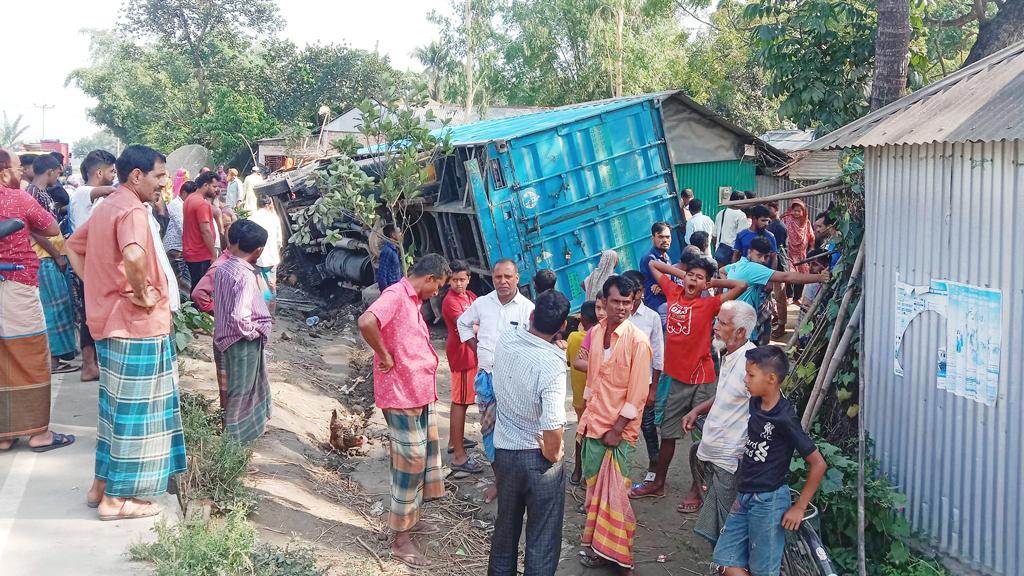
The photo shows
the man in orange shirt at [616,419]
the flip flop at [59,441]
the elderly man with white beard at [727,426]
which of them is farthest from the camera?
the flip flop at [59,441]

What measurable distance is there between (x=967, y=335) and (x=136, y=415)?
3.91 m

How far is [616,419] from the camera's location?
14.4ft

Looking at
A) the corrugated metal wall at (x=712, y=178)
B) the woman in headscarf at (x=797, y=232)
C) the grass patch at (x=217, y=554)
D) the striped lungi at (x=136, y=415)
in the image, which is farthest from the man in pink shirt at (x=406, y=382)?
the corrugated metal wall at (x=712, y=178)

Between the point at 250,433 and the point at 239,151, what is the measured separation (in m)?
22.5

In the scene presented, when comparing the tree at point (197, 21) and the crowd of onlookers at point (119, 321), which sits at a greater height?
the tree at point (197, 21)

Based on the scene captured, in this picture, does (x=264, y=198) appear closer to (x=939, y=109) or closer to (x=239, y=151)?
(x=939, y=109)

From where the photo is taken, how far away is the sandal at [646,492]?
571cm

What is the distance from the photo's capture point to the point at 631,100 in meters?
10.5

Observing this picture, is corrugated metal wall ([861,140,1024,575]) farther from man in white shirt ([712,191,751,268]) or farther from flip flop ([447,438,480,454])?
man in white shirt ([712,191,751,268])

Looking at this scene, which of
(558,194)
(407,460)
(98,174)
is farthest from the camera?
(558,194)

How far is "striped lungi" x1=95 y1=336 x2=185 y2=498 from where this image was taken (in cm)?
395

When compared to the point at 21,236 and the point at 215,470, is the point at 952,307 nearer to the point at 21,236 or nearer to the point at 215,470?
the point at 215,470

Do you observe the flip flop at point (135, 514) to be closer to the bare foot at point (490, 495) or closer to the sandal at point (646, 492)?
the bare foot at point (490, 495)

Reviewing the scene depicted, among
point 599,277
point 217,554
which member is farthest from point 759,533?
point 599,277
